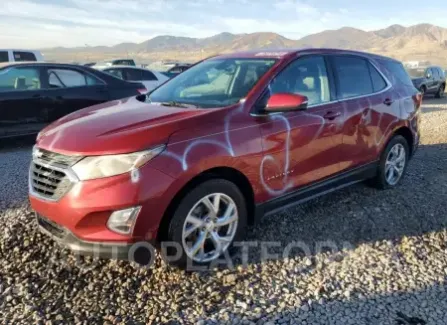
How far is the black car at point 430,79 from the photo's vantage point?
58.9ft

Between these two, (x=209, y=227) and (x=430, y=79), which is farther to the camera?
(x=430, y=79)

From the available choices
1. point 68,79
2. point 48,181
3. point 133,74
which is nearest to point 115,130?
point 48,181

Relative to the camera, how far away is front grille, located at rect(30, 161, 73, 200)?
112 inches

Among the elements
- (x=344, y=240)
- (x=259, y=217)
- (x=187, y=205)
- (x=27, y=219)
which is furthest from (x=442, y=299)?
(x=27, y=219)

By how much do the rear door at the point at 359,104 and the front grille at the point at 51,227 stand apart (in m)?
2.70

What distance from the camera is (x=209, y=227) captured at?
3.22 metres

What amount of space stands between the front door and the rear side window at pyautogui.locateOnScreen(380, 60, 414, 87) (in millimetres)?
1284

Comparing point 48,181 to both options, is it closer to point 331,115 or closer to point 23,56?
point 331,115

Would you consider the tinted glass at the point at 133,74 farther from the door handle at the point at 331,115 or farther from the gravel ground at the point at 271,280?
the door handle at the point at 331,115

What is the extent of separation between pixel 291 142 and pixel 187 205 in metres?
1.15

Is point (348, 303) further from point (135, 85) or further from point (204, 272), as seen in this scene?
point (135, 85)

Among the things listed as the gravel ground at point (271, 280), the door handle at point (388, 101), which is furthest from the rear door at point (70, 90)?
the door handle at point (388, 101)

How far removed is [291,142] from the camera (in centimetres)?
360

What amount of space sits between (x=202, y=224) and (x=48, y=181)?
115 centimetres
